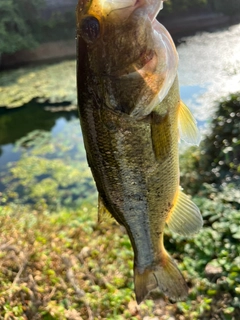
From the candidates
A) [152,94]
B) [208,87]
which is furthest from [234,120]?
[208,87]

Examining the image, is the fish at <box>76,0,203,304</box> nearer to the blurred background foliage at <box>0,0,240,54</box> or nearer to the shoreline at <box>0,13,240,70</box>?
the shoreline at <box>0,13,240,70</box>

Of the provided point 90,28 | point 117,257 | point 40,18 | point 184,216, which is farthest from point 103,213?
point 40,18

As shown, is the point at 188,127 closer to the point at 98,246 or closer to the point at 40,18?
the point at 98,246

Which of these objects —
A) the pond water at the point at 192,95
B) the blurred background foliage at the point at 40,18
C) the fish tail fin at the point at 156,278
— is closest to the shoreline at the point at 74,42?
the blurred background foliage at the point at 40,18

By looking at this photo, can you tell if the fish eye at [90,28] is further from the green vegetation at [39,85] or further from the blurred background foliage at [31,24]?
the blurred background foliage at [31,24]

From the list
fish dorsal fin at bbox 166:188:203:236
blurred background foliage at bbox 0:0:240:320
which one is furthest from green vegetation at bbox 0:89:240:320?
fish dorsal fin at bbox 166:188:203:236

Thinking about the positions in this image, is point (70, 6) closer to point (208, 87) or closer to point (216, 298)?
point (208, 87)
